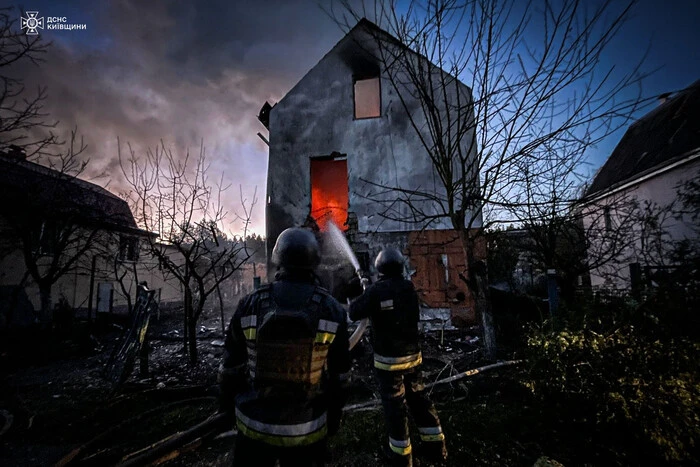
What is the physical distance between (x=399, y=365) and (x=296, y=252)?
195 centimetres

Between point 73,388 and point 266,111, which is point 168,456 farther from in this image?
point 266,111

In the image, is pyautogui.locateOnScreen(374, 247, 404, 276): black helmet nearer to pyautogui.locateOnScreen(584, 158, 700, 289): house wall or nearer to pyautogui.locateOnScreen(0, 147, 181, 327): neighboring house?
pyautogui.locateOnScreen(0, 147, 181, 327): neighboring house

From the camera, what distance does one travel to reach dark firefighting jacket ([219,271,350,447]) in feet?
5.87

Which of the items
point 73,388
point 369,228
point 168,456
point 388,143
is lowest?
point 73,388

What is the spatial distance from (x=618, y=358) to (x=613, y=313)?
64cm

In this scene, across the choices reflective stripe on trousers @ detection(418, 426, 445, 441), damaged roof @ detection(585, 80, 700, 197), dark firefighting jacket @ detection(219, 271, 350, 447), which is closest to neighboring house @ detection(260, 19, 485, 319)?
damaged roof @ detection(585, 80, 700, 197)

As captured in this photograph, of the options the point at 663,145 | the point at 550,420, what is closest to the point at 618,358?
the point at 550,420

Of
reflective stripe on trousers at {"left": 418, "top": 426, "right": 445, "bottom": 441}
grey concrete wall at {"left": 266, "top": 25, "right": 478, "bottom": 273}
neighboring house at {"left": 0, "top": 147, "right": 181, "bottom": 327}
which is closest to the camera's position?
reflective stripe on trousers at {"left": 418, "top": 426, "right": 445, "bottom": 441}

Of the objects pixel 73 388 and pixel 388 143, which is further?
pixel 388 143

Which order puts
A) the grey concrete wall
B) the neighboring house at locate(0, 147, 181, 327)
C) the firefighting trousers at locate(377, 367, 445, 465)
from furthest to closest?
1. the grey concrete wall
2. the neighboring house at locate(0, 147, 181, 327)
3. the firefighting trousers at locate(377, 367, 445, 465)

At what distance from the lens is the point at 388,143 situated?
997 centimetres

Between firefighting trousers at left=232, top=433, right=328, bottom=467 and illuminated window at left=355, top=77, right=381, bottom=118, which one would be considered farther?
illuminated window at left=355, top=77, right=381, bottom=118

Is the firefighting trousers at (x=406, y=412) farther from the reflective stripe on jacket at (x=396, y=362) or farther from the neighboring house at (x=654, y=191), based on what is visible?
the neighboring house at (x=654, y=191)

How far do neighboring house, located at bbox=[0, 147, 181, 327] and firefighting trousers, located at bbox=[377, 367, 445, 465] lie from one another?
768 cm
